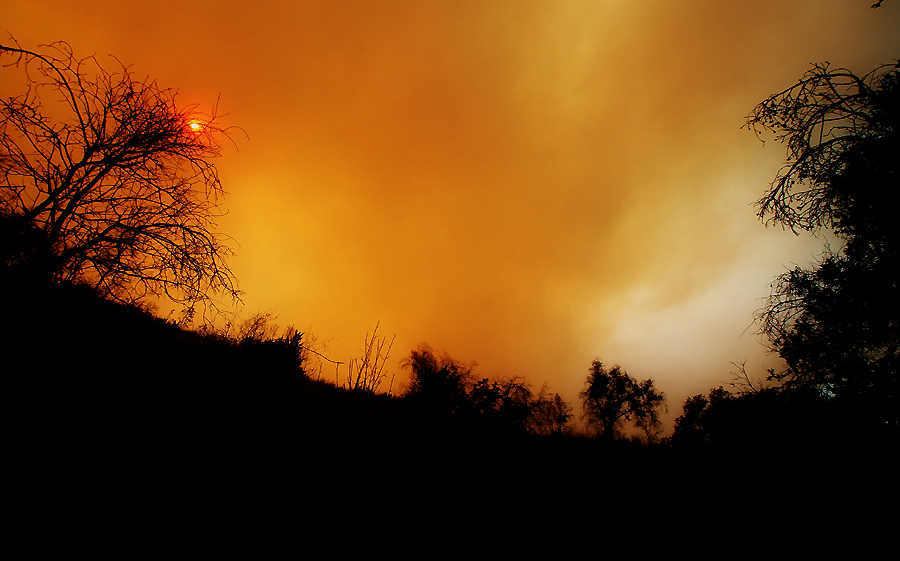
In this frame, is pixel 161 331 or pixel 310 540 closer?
pixel 310 540

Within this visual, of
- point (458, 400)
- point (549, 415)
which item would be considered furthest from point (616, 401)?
point (458, 400)

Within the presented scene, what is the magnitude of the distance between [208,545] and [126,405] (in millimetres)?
1981

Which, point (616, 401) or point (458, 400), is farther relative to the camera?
point (616, 401)

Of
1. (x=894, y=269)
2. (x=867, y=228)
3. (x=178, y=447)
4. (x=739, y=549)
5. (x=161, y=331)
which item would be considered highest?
(x=867, y=228)

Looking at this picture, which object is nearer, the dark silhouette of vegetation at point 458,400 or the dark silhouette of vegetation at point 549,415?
the dark silhouette of vegetation at point 458,400

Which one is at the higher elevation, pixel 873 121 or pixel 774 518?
pixel 873 121

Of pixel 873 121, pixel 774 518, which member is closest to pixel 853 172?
pixel 873 121

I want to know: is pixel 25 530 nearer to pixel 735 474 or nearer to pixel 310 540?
pixel 310 540

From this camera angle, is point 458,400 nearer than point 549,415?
Yes

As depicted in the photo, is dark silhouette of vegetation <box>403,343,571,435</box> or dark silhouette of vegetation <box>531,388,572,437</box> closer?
dark silhouette of vegetation <box>403,343,571,435</box>

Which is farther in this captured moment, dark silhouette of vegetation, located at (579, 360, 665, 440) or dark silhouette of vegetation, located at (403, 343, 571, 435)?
dark silhouette of vegetation, located at (579, 360, 665, 440)

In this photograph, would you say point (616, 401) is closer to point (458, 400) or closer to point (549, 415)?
point (549, 415)

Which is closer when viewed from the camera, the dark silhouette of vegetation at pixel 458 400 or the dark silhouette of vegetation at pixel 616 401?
the dark silhouette of vegetation at pixel 458 400

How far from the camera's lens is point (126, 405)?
3.04 m
